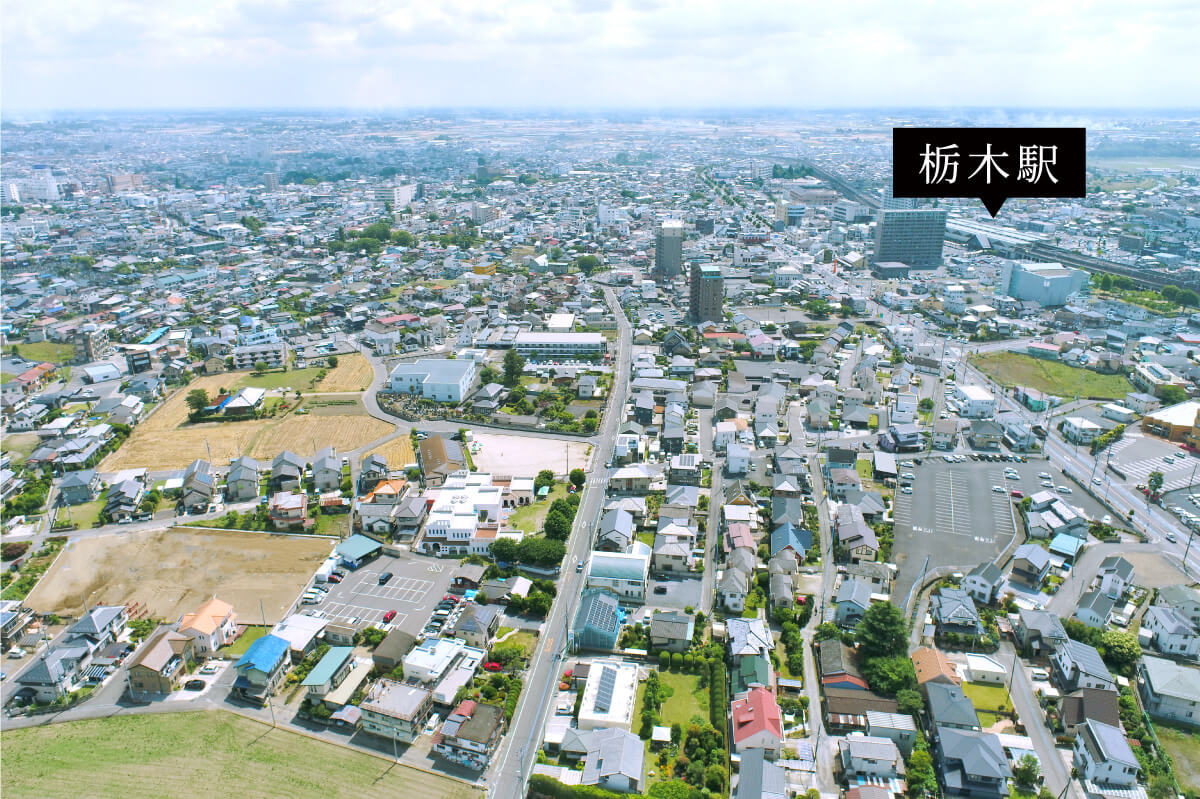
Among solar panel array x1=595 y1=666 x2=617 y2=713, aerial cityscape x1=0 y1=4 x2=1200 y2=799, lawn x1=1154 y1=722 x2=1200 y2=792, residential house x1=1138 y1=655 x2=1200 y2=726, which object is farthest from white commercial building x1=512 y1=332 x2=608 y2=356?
lawn x1=1154 y1=722 x2=1200 y2=792

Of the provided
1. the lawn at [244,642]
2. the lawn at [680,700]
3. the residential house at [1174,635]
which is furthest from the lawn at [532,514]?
the residential house at [1174,635]

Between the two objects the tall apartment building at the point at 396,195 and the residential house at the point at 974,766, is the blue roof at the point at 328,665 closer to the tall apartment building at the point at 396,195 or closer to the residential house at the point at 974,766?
the residential house at the point at 974,766

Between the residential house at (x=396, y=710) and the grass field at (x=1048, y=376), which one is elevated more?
the grass field at (x=1048, y=376)

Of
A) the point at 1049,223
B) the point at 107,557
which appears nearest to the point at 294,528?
the point at 107,557

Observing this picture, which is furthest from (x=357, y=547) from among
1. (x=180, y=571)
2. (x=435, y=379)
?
(x=435, y=379)

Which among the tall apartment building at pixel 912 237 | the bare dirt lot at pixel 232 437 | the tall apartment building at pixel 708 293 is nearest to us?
the bare dirt lot at pixel 232 437

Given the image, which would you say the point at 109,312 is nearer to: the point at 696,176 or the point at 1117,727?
the point at 1117,727

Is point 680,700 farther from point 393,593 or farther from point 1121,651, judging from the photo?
point 1121,651
